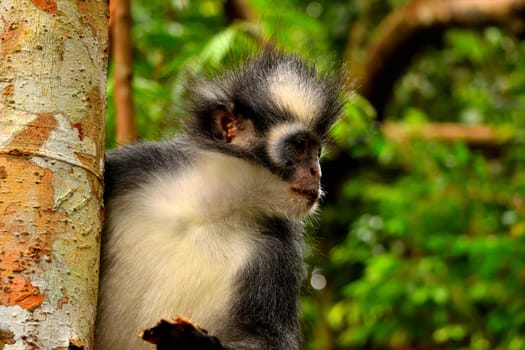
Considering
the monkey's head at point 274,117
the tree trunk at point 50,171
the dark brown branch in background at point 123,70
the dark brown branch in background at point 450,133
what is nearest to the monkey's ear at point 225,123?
the monkey's head at point 274,117

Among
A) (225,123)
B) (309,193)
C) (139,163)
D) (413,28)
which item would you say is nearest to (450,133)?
(413,28)

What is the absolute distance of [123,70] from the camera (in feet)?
12.5

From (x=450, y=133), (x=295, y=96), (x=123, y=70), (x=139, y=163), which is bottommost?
(x=450, y=133)

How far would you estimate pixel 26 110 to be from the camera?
84.3 inches

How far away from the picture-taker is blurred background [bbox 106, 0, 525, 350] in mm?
5703

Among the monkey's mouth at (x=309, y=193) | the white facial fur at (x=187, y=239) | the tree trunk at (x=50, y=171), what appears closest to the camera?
the tree trunk at (x=50, y=171)

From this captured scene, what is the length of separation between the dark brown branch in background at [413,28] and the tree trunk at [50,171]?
15.1 feet

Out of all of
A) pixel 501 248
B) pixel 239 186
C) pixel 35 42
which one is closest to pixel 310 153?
pixel 239 186

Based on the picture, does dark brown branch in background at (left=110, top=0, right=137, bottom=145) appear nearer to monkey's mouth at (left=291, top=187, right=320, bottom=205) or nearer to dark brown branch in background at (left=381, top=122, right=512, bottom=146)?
monkey's mouth at (left=291, top=187, right=320, bottom=205)

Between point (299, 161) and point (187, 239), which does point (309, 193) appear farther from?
point (187, 239)

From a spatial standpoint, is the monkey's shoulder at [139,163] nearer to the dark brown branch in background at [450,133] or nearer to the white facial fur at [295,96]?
the white facial fur at [295,96]

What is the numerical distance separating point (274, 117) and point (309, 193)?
1.03ft

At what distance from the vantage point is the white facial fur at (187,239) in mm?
2789

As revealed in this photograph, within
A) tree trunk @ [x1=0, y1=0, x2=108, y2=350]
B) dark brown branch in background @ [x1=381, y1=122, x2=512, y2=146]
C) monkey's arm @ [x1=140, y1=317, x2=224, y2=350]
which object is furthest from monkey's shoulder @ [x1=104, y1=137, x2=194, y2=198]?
dark brown branch in background @ [x1=381, y1=122, x2=512, y2=146]
